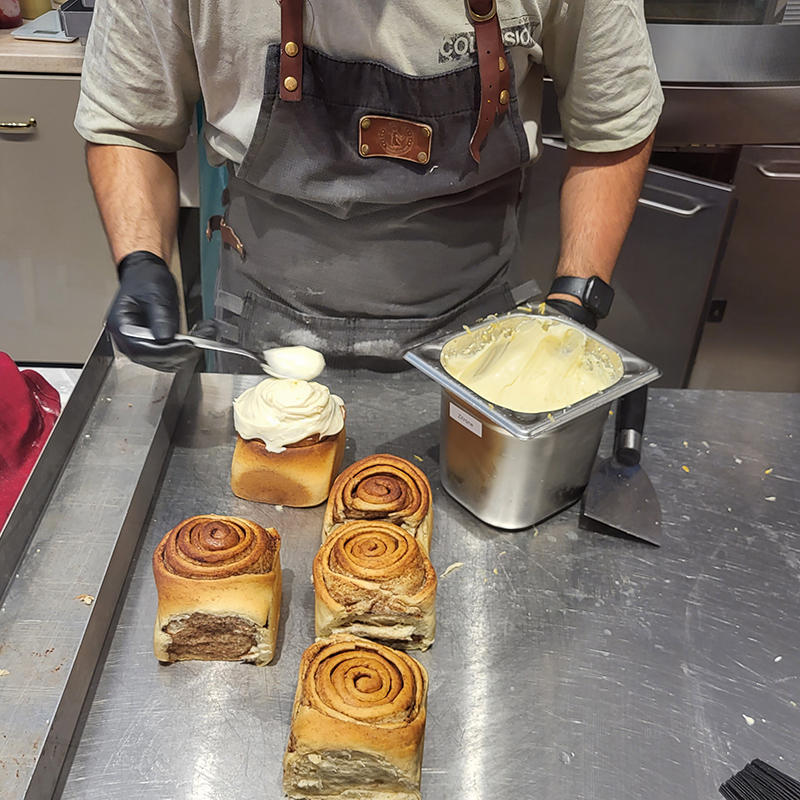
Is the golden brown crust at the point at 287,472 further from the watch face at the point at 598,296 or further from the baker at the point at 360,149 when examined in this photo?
the watch face at the point at 598,296

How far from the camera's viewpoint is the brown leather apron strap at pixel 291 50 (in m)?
1.25

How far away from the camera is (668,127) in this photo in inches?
93.4

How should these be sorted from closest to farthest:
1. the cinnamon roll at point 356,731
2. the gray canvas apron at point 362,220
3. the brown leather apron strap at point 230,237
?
the cinnamon roll at point 356,731 → the gray canvas apron at point 362,220 → the brown leather apron strap at point 230,237

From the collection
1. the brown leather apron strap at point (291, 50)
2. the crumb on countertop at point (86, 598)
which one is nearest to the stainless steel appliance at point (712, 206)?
the brown leather apron strap at point (291, 50)

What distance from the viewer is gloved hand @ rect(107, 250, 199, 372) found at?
4.03ft

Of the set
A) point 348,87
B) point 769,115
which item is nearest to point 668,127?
point 769,115

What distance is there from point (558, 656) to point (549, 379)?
1.49 feet

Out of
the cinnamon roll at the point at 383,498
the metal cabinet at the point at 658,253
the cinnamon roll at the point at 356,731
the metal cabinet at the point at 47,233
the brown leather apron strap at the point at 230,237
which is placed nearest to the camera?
the cinnamon roll at the point at 356,731

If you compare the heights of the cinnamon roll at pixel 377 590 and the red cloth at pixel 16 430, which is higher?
the cinnamon roll at pixel 377 590

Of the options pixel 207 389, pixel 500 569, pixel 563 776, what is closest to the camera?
pixel 563 776

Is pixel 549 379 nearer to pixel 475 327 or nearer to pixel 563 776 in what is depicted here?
pixel 475 327

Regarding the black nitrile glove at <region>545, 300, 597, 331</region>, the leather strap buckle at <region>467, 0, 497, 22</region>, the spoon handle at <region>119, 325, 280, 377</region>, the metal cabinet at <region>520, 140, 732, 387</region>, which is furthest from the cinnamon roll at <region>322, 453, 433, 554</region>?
the metal cabinet at <region>520, 140, 732, 387</region>

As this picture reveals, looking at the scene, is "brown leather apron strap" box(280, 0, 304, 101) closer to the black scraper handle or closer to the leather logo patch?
the leather logo patch

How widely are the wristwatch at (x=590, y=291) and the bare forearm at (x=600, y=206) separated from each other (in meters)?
0.11
